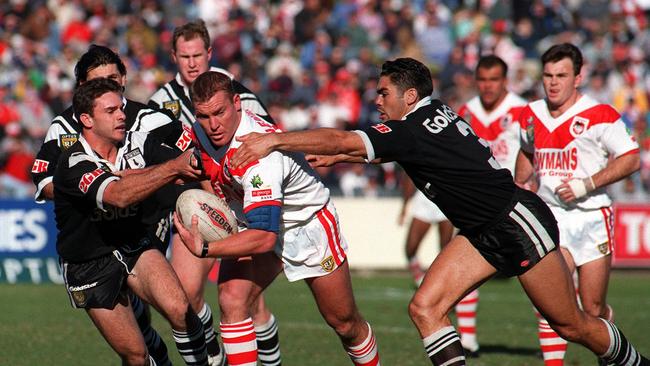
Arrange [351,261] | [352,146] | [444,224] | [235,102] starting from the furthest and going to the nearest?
1. [351,261]
2. [444,224]
3. [235,102]
4. [352,146]

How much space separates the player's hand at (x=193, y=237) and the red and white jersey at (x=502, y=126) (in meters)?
4.29

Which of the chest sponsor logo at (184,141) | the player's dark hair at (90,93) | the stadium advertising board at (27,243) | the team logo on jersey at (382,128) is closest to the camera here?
the team logo on jersey at (382,128)

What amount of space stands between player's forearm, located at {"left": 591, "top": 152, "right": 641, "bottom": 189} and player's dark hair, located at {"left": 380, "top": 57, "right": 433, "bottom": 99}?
1.93 metres

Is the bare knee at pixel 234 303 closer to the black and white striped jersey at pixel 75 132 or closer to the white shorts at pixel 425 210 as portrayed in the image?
the black and white striped jersey at pixel 75 132

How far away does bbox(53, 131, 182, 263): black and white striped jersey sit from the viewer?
22.5ft

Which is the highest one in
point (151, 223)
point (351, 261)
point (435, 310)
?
point (151, 223)

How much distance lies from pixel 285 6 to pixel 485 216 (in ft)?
56.7

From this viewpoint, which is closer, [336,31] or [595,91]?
[595,91]

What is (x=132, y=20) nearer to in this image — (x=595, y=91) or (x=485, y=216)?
(x=595, y=91)

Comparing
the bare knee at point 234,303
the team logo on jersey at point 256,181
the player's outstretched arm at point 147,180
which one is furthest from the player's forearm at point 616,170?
the player's outstretched arm at point 147,180

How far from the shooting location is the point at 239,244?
20.5 ft

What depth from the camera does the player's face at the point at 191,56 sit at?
27.8 ft

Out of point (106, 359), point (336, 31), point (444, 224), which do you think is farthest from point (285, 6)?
point (106, 359)

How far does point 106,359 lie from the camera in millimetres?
9164
